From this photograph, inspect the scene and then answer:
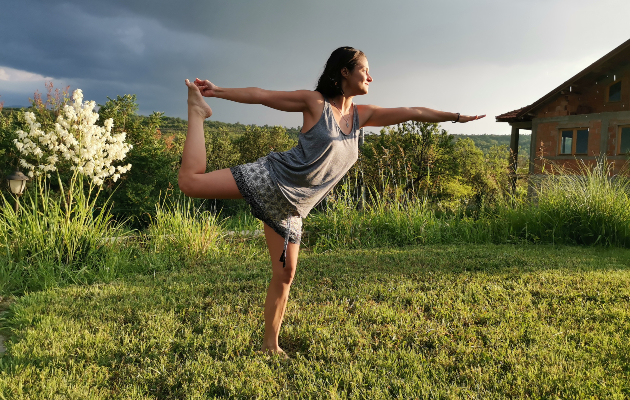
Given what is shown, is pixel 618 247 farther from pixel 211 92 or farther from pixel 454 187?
pixel 454 187

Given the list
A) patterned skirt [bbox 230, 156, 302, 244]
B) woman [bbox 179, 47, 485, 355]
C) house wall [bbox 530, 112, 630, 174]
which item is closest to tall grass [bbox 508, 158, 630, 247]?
woman [bbox 179, 47, 485, 355]

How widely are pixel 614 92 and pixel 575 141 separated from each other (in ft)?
7.38

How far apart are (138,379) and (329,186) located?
165 centimetres

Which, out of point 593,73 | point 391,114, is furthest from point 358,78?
point 593,73

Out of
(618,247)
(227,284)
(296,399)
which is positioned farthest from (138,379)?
(618,247)

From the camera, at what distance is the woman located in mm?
2484

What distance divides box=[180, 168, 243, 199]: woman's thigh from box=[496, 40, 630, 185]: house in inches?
634

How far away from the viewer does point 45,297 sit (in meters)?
4.43

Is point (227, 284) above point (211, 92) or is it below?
below

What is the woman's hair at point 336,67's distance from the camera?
8.78 ft

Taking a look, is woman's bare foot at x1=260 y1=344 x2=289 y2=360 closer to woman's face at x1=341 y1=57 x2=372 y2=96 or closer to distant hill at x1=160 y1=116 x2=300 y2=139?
woman's face at x1=341 y1=57 x2=372 y2=96

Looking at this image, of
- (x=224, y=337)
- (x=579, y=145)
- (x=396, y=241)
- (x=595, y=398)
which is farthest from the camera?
(x=579, y=145)

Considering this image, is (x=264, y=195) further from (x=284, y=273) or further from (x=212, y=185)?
(x=284, y=273)

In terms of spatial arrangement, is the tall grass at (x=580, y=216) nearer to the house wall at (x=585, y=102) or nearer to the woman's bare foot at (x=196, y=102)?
the woman's bare foot at (x=196, y=102)
